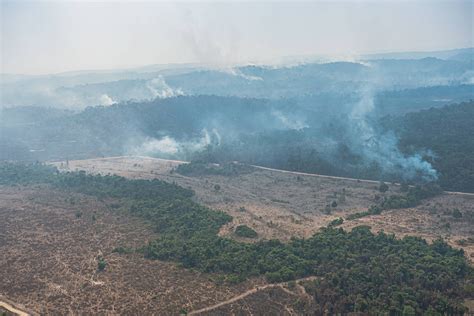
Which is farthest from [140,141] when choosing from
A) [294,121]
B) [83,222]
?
[83,222]

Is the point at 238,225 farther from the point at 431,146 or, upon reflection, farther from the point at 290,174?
the point at 431,146

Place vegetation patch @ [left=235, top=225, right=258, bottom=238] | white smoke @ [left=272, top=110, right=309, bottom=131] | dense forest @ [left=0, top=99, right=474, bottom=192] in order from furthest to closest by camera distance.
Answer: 1. white smoke @ [left=272, top=110, right=309, bottom=131]
2. dense forest @ [left=0, top=99, right=474, bottom=192]
3. vegetation patch @ [left=235, top=225, right=258, bottom=238]

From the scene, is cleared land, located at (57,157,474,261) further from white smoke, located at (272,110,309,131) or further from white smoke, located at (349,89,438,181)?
white smoke, located at (272,110,309,131)

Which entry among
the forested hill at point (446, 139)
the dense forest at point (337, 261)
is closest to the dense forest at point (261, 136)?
the forested hill at point (446, 139)

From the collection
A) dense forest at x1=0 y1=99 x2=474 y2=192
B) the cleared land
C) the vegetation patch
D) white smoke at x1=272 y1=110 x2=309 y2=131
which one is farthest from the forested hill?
the vegetation patch

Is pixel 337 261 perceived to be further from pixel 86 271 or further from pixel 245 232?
pixel 86 271

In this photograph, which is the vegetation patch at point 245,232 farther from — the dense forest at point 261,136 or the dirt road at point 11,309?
the dense forest at point 261,136
